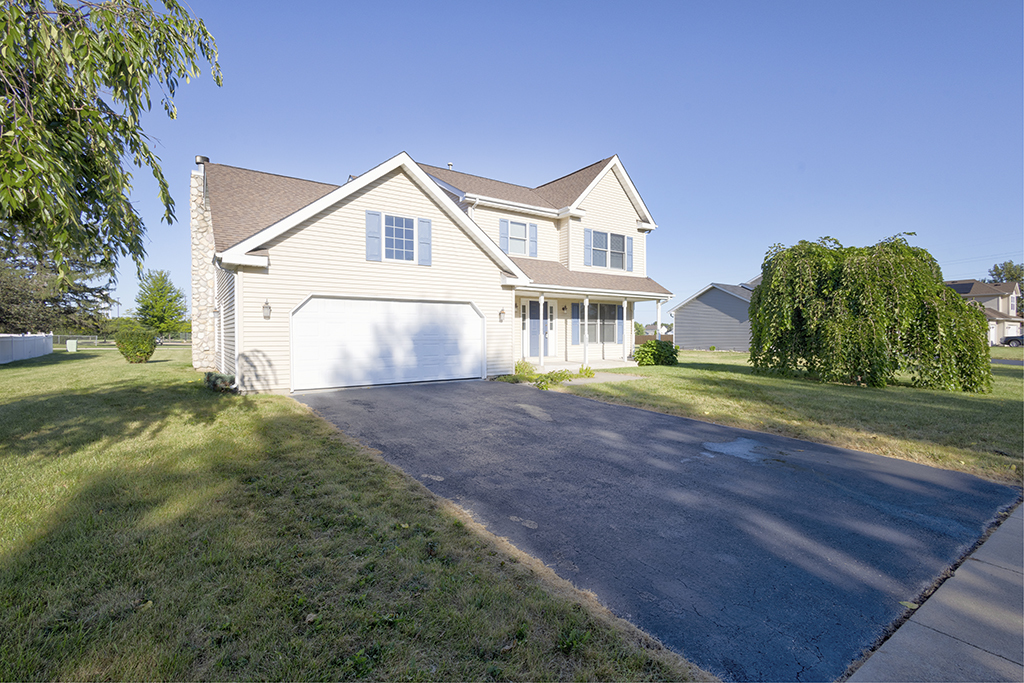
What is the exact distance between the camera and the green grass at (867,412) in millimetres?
6128

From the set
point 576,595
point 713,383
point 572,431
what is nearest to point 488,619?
point 576,595

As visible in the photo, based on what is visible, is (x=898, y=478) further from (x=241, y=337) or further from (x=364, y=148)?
(x=364, y=148)

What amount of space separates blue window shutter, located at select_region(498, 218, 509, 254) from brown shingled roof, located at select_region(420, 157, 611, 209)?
2.59 feet

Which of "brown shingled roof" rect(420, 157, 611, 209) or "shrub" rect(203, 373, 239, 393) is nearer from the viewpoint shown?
"shrub" rect(203, 373, 239, 393)

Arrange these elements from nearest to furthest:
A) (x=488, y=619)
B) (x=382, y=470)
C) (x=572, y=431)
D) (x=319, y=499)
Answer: (x=488, y=619) → (x=319, y=499) → (x=382, y=470) → (x=572, y=431)

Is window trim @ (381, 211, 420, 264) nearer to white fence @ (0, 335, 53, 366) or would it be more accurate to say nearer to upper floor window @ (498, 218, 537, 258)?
upper floor window @ (498, 218, 537, 258)

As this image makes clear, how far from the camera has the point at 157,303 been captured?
3672cm

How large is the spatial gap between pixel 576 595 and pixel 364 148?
18.8 m

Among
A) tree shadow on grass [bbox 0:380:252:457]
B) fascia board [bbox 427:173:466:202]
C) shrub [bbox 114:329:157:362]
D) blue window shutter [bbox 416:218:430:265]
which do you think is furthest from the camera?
Result: shrub [bbox 114:329:157:362]

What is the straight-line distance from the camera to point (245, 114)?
12.9 metres

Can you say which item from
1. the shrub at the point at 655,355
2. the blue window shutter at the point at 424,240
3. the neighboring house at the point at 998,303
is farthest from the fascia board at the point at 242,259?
the neighboring house at the point at 998,303

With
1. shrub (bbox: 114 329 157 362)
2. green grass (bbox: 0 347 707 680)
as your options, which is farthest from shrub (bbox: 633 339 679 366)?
shrub (bbox: 114 329 157 362)

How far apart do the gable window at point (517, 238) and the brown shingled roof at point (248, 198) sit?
6.33 m

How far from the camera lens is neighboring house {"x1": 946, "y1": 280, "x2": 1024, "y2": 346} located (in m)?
41.9
